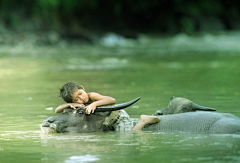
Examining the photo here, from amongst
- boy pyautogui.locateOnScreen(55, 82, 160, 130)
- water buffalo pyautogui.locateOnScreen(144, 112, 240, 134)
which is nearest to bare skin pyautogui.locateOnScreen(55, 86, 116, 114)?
boy pyautogui.locateOnScreen(55, 82, 160, 130)

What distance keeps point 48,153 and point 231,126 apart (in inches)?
101

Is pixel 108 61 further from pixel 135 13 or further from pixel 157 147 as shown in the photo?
pixel 135 13

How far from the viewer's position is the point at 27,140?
9414mm

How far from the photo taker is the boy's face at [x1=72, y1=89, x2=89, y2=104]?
986 cm

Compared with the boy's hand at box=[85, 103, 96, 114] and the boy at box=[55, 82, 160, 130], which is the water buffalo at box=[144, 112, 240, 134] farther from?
the boy's hand at box=[85, 103, 96, 114]

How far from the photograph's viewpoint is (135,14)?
5416 cm

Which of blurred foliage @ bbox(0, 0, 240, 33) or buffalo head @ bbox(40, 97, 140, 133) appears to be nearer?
buffalo head @ bbox(40, 97, 140, 133)

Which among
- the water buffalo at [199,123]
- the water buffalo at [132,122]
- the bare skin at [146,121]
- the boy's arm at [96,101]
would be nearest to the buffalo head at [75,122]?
the water buffalo at [132,122]

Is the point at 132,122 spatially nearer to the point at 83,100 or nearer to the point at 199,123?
the point at 83,100

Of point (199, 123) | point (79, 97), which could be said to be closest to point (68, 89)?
point (79, 97)

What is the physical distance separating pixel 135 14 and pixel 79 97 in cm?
4464

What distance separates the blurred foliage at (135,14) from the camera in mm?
46750

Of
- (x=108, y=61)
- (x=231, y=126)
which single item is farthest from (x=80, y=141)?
(x=108, y=61)

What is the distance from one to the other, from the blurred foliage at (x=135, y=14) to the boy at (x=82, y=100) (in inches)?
1436
